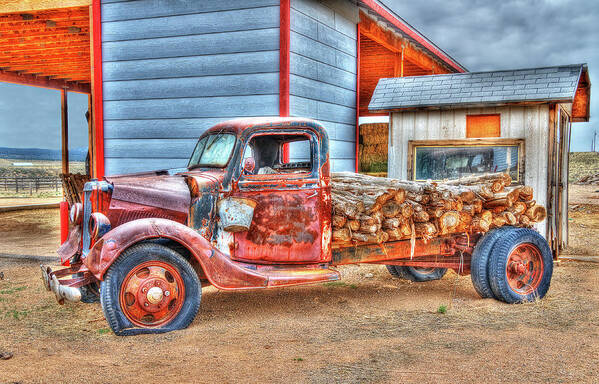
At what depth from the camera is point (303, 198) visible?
533 cm

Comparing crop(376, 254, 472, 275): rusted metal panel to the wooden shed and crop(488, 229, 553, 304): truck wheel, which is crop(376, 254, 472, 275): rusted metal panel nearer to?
crop(488, 229, 553, 304): truck wheel

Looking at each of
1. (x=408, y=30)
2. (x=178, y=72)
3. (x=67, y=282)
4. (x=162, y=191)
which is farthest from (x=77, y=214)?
(x=408, y=30)

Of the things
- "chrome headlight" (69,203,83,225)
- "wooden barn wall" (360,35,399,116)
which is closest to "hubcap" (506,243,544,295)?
"chrome headlight" (69,203,83,225)

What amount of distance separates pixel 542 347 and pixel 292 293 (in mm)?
3043

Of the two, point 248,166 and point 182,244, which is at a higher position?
point 248,166

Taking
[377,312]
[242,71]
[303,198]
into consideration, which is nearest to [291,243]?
[303,198]

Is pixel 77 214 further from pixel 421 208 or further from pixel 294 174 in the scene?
pixel 421 208

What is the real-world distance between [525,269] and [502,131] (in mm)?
3090

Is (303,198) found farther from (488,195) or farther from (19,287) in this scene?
(19,287)

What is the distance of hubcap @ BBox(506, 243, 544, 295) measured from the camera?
5.92 metres

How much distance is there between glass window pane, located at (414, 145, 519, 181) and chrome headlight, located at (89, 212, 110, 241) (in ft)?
18.1

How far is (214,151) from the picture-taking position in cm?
569

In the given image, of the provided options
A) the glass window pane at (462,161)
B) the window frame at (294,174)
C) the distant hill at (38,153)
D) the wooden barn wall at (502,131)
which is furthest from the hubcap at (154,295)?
the distant hill at (38,153)

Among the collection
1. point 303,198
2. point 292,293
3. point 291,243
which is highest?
point 303,198
